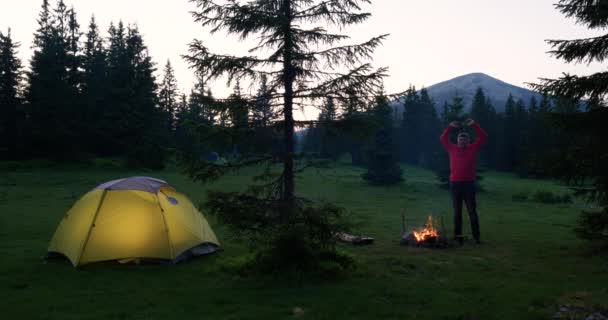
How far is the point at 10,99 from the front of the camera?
44.0 metres

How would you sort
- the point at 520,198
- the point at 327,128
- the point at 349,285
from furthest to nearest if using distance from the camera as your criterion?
the point at 520,198, the point at 327,128, the point at 349,285

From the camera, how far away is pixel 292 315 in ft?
20.6

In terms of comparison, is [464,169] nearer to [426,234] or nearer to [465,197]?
[465,197]

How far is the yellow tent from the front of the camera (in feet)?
31.2

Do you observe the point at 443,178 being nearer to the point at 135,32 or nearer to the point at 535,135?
the point at 535,135

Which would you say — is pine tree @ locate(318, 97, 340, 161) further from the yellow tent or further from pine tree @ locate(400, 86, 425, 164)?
pine tree @ locate(400, 86, 425, 164)

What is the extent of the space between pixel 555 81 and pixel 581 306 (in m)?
4.85

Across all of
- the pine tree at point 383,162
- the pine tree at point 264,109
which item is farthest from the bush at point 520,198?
the pine tree at point 264,109

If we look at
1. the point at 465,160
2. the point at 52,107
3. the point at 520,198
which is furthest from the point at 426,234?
the point at 52,107

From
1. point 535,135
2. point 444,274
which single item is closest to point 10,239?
point 444,274

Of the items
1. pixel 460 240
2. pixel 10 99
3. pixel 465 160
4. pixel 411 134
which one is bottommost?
pixel 460 240

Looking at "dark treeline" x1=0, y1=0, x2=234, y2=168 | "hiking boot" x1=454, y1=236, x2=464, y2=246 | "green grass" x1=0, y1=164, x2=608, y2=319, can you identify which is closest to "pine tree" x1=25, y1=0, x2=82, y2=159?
"dark treeline" x1=0, y1=0, x2=234, y2=168

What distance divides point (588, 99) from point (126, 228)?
9.68 metres

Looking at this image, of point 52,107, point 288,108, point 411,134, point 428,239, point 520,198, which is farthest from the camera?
point 411,134
